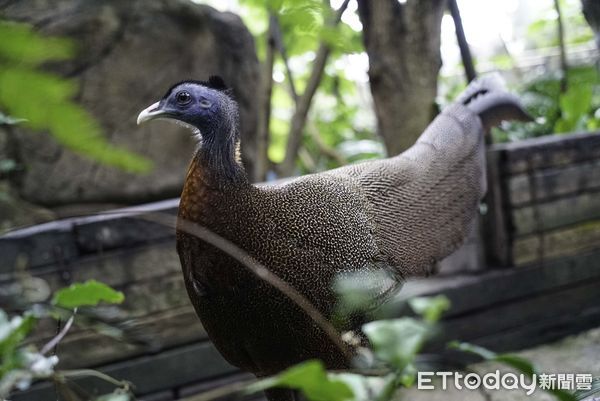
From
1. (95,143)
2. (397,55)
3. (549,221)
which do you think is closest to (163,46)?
(397,55)

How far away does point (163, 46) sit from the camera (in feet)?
12.7

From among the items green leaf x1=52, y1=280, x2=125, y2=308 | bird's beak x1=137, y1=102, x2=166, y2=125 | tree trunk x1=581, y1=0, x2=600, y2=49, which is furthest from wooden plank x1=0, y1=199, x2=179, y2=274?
tree trunk x1=581, y1=0, x2=600, y2=49

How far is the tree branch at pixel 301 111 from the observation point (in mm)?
3652

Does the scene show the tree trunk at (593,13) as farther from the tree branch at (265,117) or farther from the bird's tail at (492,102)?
the tree branch at (265,117)

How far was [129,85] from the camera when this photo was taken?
3795 millimetres

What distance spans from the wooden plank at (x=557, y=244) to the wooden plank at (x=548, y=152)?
33 centimetres

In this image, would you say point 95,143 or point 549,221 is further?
point 549,221

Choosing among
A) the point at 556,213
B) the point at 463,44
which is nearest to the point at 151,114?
the point at 463,44

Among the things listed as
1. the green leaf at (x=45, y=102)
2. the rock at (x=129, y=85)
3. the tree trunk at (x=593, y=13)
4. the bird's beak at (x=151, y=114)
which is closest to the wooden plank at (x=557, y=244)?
the tree trunk at (x=593, y=13)

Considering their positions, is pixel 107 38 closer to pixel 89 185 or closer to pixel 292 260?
pixel 89 185

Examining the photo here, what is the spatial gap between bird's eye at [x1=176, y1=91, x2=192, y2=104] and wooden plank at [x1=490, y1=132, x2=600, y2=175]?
1.96 meters

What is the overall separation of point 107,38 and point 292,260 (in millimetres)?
2483

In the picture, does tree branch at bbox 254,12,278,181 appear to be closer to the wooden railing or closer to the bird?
the wooden railing

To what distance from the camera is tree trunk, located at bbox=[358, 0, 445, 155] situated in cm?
315
